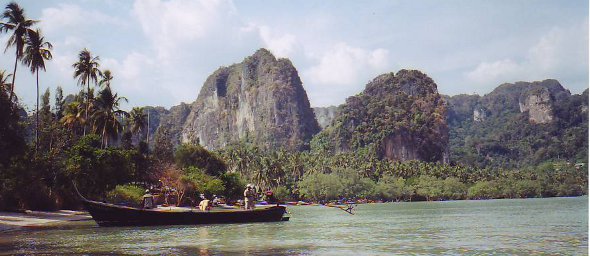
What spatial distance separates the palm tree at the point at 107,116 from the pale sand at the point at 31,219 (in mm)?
16215

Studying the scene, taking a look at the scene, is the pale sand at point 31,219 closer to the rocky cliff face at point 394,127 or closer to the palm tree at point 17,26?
the palm tree at point 17,26

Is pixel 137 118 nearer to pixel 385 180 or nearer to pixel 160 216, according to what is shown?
pixel 160 216

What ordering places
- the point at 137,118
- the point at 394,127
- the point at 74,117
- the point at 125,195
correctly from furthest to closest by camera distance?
the point at 394,127 < the point at 137,118 < the point at 74,117 < the point at 125,195

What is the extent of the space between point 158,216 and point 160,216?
4.0 inches

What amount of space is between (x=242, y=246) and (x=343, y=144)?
517 ft

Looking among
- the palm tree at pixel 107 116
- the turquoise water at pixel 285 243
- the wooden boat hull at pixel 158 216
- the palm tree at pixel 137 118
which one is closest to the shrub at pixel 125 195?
the palm tree at pixel 107 116

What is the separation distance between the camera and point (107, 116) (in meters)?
52.6

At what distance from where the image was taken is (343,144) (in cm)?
17525

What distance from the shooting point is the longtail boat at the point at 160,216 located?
28.2m

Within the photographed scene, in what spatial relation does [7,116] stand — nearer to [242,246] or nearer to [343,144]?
[242,246]

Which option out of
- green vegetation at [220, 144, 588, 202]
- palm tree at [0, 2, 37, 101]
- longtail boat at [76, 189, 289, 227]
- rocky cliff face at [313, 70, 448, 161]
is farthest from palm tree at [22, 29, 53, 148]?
rocky cliff face at [313, 70, 448, 161]

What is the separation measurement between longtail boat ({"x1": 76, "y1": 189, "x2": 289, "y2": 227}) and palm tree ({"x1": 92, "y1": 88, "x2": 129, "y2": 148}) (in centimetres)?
2430

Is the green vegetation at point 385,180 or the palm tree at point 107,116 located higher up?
the palm tree at point 107,116

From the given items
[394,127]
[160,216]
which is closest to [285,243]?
[160,216]
